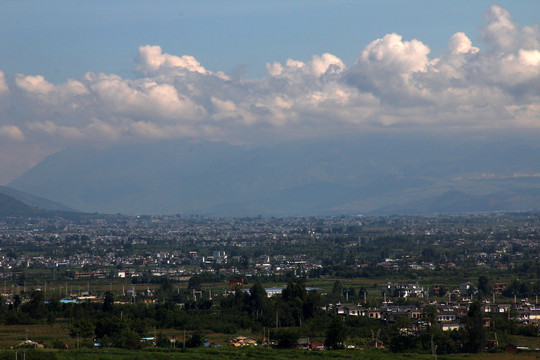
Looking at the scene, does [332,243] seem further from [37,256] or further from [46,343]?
[46,343]

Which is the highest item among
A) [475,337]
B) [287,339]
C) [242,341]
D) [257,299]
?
[257,299]

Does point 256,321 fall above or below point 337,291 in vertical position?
below

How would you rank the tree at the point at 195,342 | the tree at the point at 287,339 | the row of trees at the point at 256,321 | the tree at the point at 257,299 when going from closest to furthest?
the row of trees at the point at 256,321 → the tree at the point at 287,339 → the tree at the point at 195,342 → the tree at the point at 257,299

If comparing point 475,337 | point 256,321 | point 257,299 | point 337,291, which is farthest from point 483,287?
point 475,337

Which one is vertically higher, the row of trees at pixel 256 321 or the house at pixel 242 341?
the row of trees at pixel 256 321

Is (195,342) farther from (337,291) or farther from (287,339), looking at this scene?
(337,291)

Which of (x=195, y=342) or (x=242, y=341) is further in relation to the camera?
(x=242, y=341)

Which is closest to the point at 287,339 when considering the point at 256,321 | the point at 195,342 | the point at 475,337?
the point at 195,342

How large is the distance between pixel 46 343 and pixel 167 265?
62.9 m

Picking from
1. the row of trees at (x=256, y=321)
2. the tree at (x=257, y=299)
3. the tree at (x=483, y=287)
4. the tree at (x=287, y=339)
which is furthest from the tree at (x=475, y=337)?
the tree at (x=483, y=287)

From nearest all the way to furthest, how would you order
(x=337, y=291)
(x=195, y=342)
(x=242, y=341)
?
(x=195, y=342) → (x=242, y=341) → (x=337, y=291)

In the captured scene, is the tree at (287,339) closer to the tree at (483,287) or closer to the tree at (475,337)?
the tree at (475,337)

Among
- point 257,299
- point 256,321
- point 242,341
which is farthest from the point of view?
point 257,299

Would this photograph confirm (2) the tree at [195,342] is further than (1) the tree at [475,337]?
Yes
